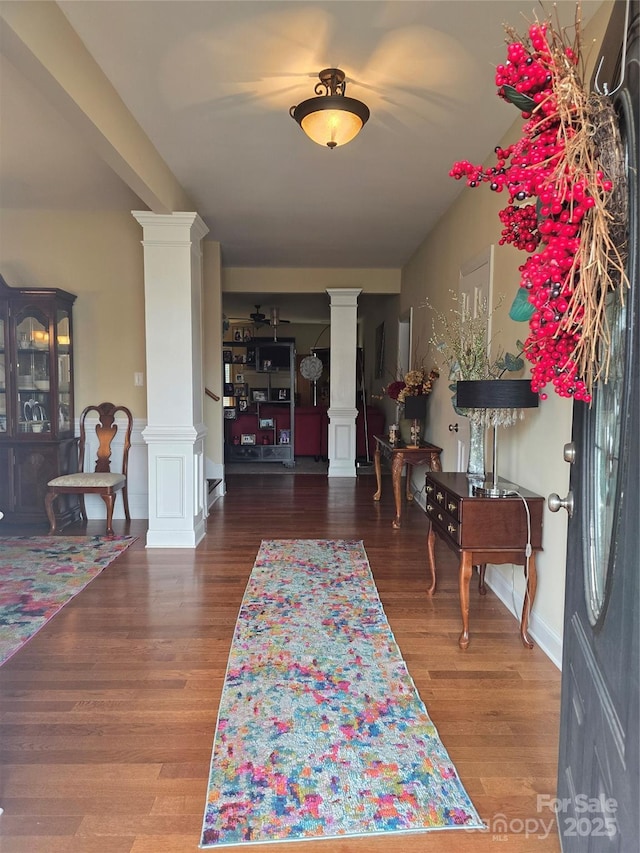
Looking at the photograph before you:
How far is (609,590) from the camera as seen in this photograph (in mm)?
927

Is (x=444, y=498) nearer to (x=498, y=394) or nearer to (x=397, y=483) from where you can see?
(x=498, y=394)

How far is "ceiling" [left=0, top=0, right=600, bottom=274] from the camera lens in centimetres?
203

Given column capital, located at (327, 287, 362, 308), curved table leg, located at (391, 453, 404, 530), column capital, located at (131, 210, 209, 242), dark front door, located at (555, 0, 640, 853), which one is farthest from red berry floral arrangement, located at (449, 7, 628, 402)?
column capital, located at (327, 287, 362, 308)

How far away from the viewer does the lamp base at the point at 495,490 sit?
7.77 feet

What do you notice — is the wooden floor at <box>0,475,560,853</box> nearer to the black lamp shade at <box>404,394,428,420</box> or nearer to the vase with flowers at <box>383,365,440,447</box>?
the vase with flowers at <box>383,365,440,447</box>

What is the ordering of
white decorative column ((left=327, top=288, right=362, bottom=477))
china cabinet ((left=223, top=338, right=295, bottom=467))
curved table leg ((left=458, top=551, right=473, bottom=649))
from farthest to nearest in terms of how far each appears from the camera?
china cabinet ((left=223, top=338, right=295, bottom=467)) < white decorative column ((left=327, top=288, right=362, bottom=477)) < curved table leg ((left=458, top=551, right=473, bottom=649))

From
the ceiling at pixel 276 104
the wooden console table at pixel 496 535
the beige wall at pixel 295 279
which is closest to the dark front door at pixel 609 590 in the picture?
the wooden console table at pixel 496 535

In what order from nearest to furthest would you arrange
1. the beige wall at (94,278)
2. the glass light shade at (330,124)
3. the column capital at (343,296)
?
1. the glass light shade at (330,124)
2. the beige wall at (94,278)
3. the column capital at (343,296)

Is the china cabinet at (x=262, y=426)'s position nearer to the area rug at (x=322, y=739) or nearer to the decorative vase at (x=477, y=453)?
the decorative vase at (x=477, y=453)

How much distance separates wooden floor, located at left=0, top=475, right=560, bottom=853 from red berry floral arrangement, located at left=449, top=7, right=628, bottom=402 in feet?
4.57

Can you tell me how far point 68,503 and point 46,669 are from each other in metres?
2.54

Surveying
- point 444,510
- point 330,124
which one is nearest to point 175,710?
point 444,510

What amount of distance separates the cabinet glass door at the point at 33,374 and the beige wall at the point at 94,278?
35 centimetres

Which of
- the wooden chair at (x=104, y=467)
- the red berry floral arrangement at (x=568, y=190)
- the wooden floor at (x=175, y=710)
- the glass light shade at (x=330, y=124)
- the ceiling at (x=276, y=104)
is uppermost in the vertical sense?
the ceiling at (x=276, y=104)
